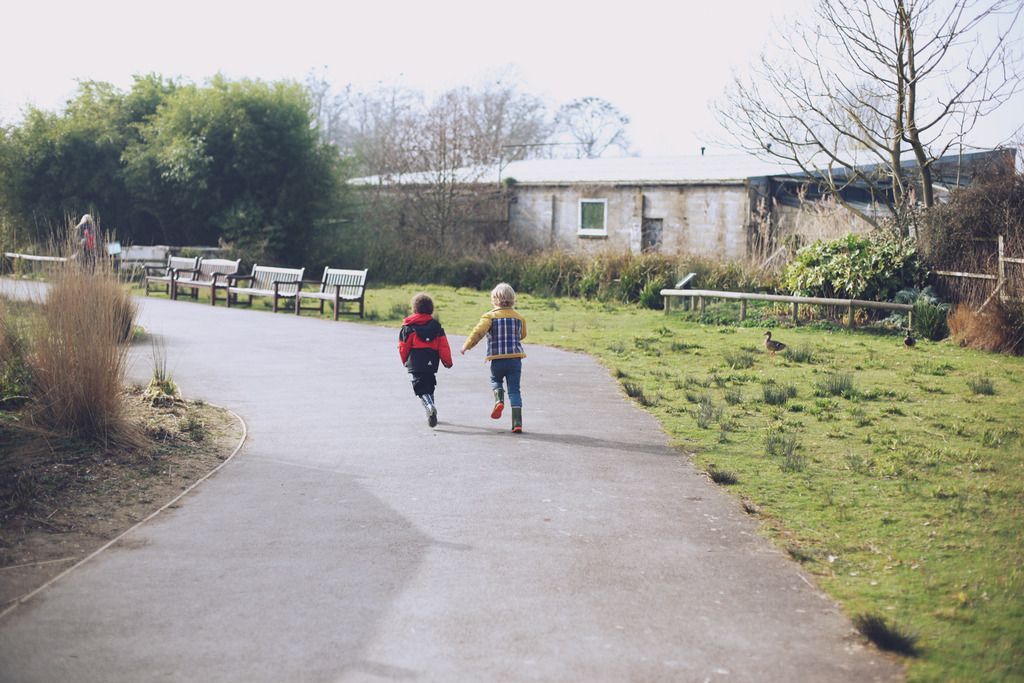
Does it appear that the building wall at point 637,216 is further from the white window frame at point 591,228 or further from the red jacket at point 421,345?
the red jacket at point 421,345

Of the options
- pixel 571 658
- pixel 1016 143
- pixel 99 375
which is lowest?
pixel 571 658

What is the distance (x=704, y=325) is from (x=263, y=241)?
15.5 meters

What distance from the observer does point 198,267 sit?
24.8m

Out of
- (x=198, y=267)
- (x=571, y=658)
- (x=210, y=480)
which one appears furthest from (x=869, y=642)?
(x=198, y=267)

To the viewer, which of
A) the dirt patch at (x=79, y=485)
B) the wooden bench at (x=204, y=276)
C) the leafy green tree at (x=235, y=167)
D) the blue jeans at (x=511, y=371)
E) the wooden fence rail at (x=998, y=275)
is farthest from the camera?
the leafy green tree at (x=235, y=167)

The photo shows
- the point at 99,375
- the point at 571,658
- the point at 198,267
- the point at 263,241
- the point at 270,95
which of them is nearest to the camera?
the point at 571,658

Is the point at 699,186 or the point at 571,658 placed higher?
the point at 699,186

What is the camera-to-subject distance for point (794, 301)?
1909 centimetres

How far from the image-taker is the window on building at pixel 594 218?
1428 inches

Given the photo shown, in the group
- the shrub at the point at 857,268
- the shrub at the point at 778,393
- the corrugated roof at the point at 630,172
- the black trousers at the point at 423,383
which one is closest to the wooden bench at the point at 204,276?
the corrugated roof at the point at 630,172

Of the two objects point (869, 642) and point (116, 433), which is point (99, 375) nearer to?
point (116, 433)

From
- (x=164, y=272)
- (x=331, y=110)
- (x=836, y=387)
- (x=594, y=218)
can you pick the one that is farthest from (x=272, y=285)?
(x=331, y=110)

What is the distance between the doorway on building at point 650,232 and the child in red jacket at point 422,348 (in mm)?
26213

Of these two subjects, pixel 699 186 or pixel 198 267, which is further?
pixel 699 186
